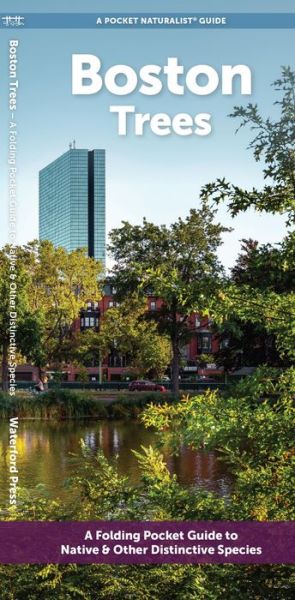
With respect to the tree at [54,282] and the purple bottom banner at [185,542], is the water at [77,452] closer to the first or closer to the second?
the purple bottom banner at [185,542]

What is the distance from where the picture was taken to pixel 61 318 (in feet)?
193

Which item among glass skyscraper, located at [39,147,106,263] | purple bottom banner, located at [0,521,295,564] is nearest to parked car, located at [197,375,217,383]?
glass skyscraper, located at [39,147,106,263]

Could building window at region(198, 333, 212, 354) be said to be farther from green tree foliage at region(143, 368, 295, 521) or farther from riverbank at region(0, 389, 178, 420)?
green tree foliage at region(143, 368, 295, 521)

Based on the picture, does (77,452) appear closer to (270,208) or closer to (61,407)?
(61,407)

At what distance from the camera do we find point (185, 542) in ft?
22.5

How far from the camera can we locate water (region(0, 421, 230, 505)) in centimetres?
2055

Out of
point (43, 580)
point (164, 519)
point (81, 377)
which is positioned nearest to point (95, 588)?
point (43, 580)

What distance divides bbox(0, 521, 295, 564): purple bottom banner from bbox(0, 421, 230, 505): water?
785cm

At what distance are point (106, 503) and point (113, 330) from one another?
2220 inches

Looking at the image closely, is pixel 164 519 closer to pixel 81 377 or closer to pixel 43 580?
pixel 43 580

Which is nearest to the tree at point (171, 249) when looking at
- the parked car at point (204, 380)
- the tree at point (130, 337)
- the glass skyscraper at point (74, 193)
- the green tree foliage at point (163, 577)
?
the glass skyscraper at point (74, 193)

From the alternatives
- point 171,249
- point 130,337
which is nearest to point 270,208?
point 171,249

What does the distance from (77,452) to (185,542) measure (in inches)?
802

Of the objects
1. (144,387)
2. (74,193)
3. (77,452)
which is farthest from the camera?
(144,387)
